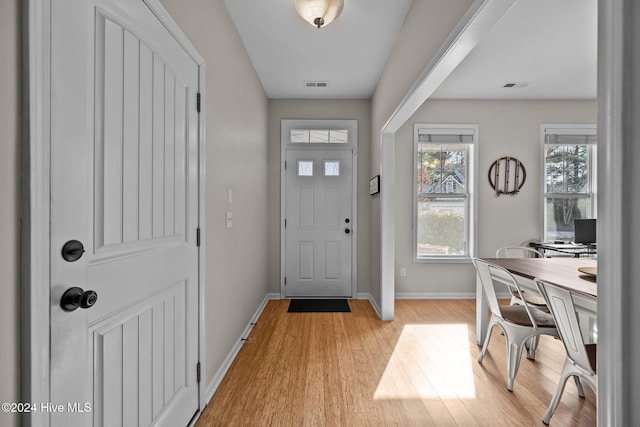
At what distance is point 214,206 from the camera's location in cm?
212

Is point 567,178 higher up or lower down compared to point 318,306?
higher up

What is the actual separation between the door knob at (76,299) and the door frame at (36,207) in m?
0.04

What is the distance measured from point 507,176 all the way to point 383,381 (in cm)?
348

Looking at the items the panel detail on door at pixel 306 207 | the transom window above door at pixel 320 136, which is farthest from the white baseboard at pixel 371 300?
the transom window above door at pixel 320 136

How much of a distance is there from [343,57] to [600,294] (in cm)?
309

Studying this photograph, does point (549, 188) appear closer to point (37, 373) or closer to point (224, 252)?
point (224, 252)

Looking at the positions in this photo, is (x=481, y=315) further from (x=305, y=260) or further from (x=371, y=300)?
(x=305, y=260)

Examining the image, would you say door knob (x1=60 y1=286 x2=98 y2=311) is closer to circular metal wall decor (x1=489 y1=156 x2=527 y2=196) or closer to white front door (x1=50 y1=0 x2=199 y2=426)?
white front door (x1=50 y1=0 x2=199 y2=426)

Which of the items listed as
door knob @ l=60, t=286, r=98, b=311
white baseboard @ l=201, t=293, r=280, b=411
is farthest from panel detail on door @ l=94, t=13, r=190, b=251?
white baseboard @ l=201, t=293, r=280, b=411

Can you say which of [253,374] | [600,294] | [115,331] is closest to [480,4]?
[600,294]

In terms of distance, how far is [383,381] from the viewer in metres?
2.19


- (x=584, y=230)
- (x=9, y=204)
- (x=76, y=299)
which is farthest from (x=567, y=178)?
(x=9, y=204)

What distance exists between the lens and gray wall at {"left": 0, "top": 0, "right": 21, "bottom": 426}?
0.75 m

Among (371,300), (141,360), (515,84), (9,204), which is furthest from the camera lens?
(371,300)
